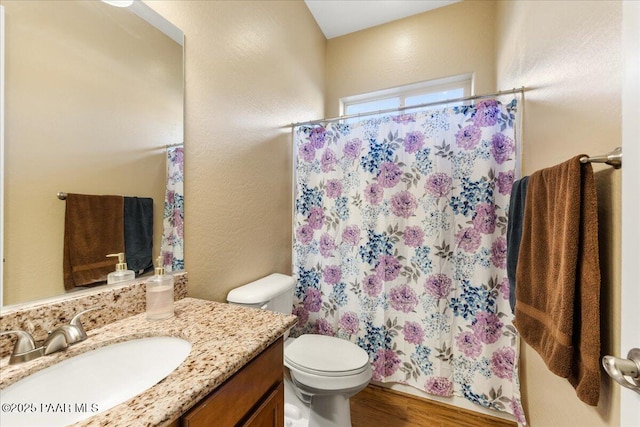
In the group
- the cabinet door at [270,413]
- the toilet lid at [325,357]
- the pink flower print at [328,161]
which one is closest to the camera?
the cabinet door at [270,413]

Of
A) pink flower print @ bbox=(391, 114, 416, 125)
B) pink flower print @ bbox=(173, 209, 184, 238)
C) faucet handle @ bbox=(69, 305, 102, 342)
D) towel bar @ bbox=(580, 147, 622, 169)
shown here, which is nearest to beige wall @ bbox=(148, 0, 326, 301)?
pink flower print @ bbox=(173, 209, 184, 238)

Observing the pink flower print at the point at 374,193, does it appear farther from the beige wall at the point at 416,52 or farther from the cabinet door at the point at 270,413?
the cabinet door at the point at 270,413

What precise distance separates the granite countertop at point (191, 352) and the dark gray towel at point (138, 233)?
0.19 meters

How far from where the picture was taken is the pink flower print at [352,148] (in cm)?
174

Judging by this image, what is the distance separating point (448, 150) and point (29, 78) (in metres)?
1.75

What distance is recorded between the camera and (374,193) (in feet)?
5.54

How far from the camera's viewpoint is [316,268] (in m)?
1.86

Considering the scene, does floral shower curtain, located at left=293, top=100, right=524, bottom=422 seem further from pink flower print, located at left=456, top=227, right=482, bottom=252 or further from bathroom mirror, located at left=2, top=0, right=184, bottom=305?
bathroom mirror, located at left=2, top=0, right=184, bottom=305

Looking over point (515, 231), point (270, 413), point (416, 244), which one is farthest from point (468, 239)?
point (270, 413)

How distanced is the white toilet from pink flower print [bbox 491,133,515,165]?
1.32m

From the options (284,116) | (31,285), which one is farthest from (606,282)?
(284,116)

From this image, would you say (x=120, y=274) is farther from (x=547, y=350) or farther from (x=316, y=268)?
(x=547, y=350)

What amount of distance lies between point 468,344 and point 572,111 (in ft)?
4.24

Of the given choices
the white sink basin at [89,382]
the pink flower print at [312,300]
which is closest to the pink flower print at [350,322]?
the pink flower print at [312,300]
